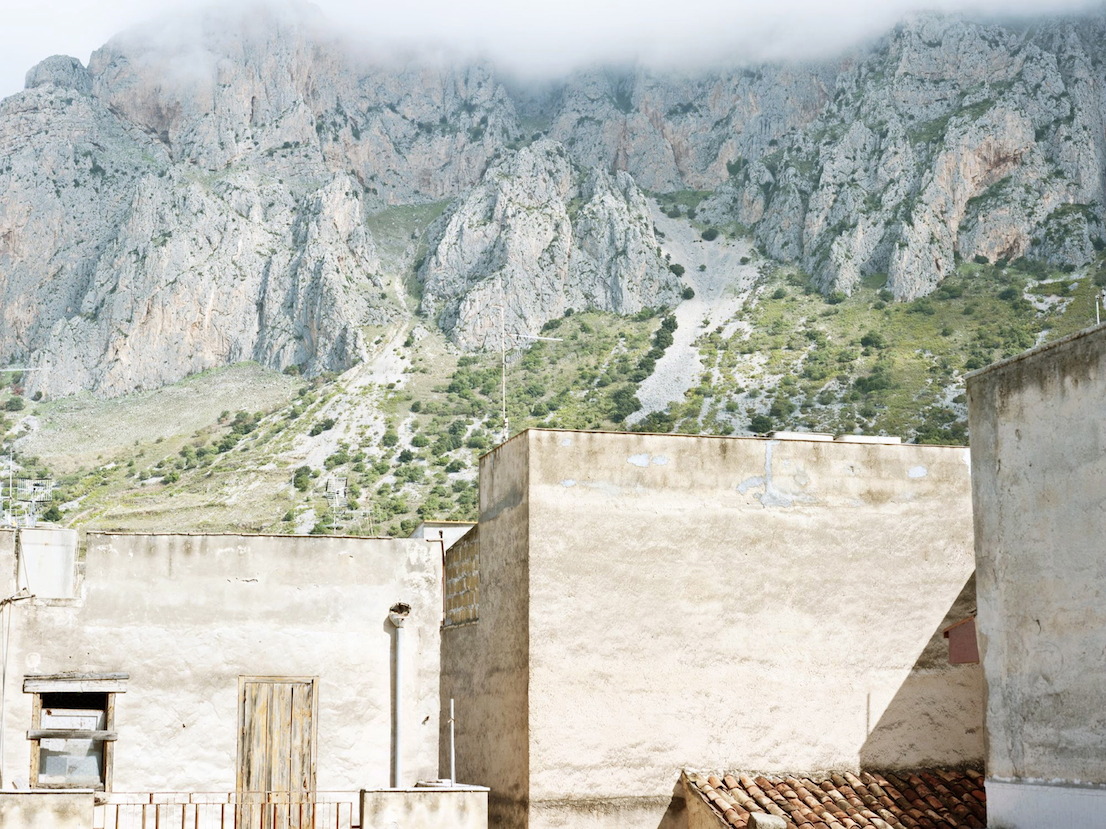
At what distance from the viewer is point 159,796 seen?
17.4m

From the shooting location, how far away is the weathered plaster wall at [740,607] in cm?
1692

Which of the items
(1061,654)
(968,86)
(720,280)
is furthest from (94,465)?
(1061,654)

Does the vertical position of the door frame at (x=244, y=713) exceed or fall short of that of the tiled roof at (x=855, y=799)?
it exceeds it

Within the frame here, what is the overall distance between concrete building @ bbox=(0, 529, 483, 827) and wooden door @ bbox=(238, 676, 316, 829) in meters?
0.02

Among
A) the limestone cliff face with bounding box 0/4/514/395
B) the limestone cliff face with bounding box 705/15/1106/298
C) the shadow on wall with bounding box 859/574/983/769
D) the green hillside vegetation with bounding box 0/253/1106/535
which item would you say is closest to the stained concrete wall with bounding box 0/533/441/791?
the shadow on wall with bounding box 859/574/983/769

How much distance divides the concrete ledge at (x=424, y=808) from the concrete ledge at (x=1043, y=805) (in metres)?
5.73

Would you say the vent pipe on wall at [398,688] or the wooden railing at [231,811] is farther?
the vent pipe on wall at [398,688]

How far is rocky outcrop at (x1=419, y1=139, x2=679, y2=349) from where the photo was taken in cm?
13038

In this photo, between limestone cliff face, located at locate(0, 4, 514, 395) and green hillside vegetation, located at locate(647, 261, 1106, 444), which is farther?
limestone cliff face, located at locate(0, 4, 514, 395)

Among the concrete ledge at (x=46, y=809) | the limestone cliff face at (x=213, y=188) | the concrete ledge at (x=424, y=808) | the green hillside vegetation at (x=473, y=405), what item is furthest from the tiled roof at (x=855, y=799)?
the limestone cliff face at (x=213, y=188)

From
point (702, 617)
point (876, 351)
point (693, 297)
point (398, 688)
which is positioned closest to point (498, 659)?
point (398, 688)

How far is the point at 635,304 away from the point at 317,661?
116088mm

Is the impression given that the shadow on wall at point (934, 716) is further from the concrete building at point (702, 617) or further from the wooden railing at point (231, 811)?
the wooden railing at point (231, 811)

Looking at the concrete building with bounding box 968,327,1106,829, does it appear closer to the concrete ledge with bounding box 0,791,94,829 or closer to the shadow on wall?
the shadow on wall
